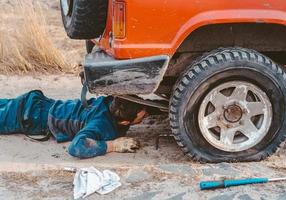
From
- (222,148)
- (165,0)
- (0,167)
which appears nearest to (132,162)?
(222,148)

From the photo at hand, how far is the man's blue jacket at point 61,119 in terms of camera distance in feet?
17.3

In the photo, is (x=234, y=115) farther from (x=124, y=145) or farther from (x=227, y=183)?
(x=124, y=145)

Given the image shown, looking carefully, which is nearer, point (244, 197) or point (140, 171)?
point (244, 197)

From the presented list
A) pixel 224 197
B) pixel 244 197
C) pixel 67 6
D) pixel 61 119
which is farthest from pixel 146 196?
pixel 67 6

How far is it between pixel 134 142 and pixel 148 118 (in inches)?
38.2

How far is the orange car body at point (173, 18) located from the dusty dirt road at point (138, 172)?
2.90 feet

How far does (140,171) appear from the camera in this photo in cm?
475

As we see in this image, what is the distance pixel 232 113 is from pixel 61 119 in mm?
1587

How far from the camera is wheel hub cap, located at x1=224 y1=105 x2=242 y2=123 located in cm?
Answer: 478

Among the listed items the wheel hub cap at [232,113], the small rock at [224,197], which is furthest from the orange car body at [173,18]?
the small rock at [224,197]

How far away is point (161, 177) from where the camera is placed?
465 cm

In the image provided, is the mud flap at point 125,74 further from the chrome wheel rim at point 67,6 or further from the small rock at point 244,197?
the small rock at point 244,197

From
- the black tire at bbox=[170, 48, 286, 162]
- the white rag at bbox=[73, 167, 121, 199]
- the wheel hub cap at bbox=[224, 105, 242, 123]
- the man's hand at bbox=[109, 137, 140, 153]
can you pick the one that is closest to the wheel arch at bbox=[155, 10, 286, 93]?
the black tire at bbox=[170, 48, 286, 162]

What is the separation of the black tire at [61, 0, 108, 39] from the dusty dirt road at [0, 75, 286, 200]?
98 centimetres
